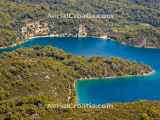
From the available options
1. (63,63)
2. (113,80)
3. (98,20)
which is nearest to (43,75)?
(63,63)

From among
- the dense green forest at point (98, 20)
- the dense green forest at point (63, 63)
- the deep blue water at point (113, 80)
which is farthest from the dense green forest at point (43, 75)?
the dense green forest at point (98, 20)

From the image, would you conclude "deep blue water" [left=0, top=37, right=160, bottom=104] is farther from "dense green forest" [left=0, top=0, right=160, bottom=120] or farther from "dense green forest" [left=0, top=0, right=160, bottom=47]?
"dense green forest" [left=0, top=0, right=160, bottom=47]

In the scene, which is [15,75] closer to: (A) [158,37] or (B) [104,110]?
(B) [104,110]

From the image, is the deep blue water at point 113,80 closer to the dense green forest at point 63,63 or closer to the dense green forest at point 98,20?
the dense green forest at point 63,63

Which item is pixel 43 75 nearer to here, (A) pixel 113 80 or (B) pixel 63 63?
(B) pixel 63 63

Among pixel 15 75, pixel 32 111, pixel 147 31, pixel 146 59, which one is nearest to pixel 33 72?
pixel 15 75
